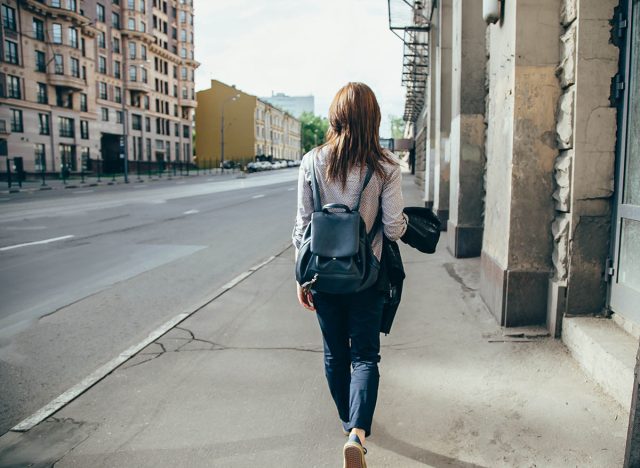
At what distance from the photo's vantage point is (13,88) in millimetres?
47344

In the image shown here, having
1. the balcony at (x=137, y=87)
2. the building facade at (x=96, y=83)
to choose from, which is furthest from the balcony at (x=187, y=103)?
the balcony at (x=137, y=87)

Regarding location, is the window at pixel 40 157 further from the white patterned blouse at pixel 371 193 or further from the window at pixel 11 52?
the white patterned blouse at pixel 371 193

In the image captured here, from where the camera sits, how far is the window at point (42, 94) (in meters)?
50.8

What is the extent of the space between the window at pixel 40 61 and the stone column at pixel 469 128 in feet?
169

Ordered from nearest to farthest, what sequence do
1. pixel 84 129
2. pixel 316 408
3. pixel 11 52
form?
pixel 316 408, pixel 11 52, pixel 84 129

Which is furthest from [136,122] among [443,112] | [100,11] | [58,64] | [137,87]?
[443,112]

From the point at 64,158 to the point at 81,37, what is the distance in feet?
44.3

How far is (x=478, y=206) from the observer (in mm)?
8789

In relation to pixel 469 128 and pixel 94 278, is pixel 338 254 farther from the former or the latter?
pixel 469 128

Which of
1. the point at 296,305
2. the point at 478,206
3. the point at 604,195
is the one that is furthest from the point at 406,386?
the point at 478,206

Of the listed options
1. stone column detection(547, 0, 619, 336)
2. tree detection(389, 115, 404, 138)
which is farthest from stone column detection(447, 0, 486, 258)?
tree detection(389, 115, 404, 138)

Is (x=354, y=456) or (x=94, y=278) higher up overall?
(x=354, y=456)

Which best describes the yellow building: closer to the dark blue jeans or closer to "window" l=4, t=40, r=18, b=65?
"window" l=4, t=40, r=18, b=65

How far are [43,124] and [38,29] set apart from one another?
8.48 meters
